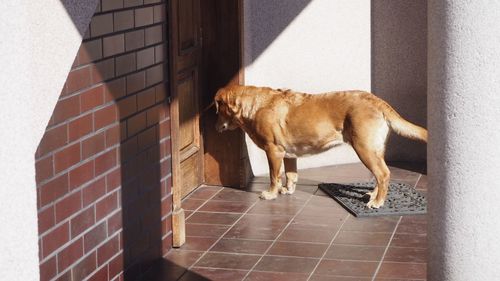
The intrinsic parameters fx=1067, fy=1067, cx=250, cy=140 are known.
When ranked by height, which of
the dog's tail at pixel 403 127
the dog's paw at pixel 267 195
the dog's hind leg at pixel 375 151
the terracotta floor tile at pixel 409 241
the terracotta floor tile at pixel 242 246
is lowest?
the terracotta floor tile at pixel 409 241

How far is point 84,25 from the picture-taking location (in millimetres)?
5328

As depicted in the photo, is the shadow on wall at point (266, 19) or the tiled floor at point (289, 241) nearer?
the tiled floor at point (289, 241)

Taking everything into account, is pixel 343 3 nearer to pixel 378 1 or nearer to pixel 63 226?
pixel 378 1

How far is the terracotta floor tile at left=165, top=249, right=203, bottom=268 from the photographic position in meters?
6.73

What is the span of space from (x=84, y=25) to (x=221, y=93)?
9.81 ft

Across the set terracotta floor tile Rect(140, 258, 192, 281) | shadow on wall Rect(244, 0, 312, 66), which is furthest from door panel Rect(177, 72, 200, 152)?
terracotta floor tile Rect(140, 258, 192, 281)

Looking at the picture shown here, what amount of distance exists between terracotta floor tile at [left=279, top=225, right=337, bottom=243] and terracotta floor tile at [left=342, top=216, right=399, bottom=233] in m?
0.17

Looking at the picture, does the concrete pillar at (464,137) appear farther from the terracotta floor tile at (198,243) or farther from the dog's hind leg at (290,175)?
the dog's hind leg at (290,175)

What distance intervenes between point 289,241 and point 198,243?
2.02 feet

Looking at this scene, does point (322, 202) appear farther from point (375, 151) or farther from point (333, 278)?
point (333, 278)

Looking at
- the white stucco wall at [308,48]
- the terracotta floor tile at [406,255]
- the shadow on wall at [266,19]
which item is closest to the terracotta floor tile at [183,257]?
the terracotta floor tile at [406,255]

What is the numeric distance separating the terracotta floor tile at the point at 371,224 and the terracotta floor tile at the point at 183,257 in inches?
47.4

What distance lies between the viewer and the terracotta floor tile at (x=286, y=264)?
6559 millimetres

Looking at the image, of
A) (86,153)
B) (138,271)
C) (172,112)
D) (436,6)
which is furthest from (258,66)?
(436,6)
